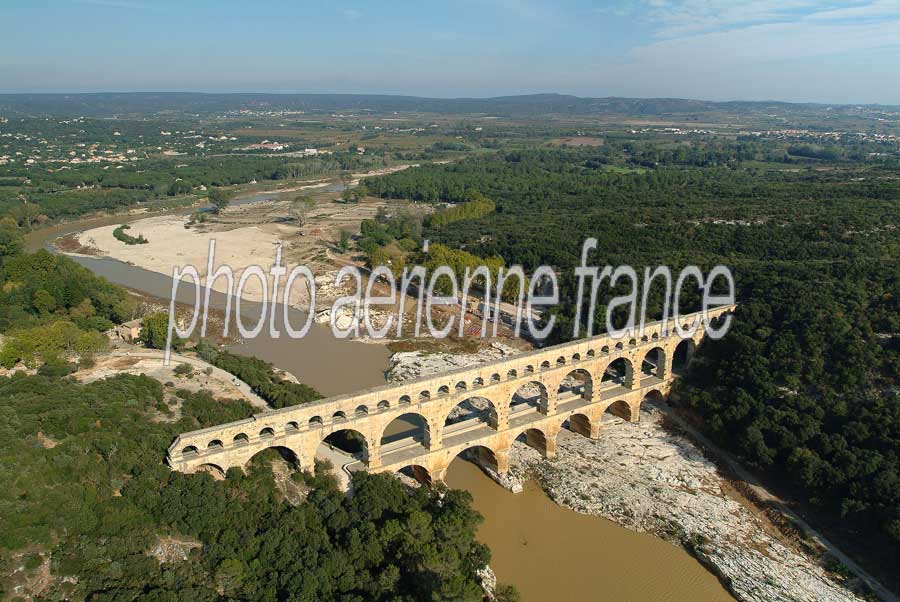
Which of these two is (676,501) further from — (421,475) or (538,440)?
(421,475)

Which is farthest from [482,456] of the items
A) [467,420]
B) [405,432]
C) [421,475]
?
[405,432]

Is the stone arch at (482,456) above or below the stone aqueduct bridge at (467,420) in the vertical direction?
below

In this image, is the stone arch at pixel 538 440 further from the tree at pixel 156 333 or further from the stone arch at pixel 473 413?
the tree at pixel 156 333

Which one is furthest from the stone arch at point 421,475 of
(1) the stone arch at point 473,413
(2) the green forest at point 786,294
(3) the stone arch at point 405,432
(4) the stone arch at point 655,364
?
(2) the green forest at point 786,294

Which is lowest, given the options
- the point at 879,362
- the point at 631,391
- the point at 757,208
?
the point at 631,391

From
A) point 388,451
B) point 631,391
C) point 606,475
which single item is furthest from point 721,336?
point 388,451

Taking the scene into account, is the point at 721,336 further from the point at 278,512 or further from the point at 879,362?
the point at 278,512
